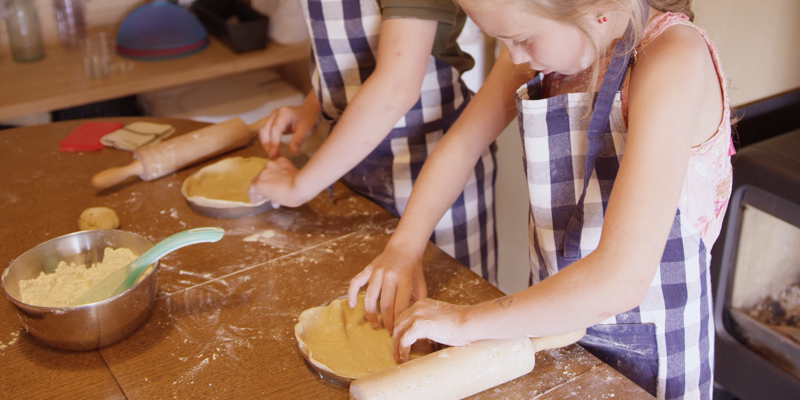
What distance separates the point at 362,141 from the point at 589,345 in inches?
20.9

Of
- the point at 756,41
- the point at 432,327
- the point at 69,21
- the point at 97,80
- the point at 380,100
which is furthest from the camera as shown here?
the point at 69,21

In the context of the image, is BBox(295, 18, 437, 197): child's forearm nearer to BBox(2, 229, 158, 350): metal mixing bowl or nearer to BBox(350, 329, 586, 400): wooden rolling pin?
BBox(2, 229, 158, 350): metal mixing bowl

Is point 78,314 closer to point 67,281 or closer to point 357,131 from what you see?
point 67,281

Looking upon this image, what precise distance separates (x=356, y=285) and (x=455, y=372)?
24cm

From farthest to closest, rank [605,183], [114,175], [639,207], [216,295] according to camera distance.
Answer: [114,175]
[216,295]
[605,183]
[639,207]

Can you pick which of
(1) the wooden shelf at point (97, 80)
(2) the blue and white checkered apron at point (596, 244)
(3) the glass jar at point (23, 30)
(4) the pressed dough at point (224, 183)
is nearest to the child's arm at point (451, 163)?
(2) the blue and white checkered apron at point (596, 244)

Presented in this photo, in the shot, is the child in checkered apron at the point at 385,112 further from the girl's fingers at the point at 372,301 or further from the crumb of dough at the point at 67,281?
the crumb of dough at the point at 67,281

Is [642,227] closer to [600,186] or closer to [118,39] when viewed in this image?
[600,186]

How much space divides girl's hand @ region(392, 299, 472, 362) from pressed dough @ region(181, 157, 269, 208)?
1.70 ft

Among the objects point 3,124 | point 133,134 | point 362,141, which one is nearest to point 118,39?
point 3,124

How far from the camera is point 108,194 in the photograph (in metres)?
1.40

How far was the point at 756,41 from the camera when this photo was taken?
1551 mm

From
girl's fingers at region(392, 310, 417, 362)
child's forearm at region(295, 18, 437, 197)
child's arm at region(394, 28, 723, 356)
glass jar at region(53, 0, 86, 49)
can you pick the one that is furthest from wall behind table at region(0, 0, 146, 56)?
child's arm at region(394, 28, 723, 356)

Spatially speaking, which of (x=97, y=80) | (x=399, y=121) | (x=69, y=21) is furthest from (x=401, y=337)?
(x=69, y=21)
